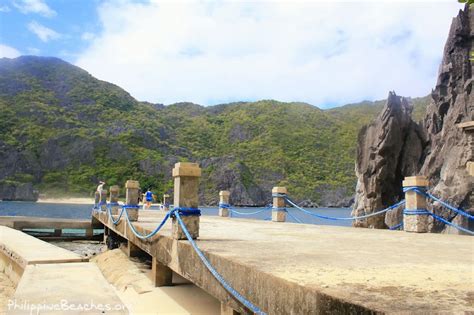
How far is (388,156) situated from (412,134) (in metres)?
4.91

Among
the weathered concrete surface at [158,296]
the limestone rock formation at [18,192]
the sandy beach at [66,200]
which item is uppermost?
the weathered concrete surface at [158,296]

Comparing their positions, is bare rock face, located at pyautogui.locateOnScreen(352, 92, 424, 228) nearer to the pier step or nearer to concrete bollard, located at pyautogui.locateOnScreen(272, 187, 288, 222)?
concrete bollard, located at pyautogui.locateOnScreen(272, 187, 288, 222)

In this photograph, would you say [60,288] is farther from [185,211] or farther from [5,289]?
[5,289]

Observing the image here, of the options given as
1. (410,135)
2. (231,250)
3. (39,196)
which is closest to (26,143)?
(39,196)

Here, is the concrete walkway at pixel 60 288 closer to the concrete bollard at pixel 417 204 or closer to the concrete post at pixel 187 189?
the concrete post at pixel 187 189

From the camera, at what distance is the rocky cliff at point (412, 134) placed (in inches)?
1720

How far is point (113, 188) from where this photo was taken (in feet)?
46.4

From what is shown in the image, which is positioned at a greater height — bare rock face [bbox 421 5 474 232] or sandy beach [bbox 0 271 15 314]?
bare rock face [bbox 421 5 474 232]

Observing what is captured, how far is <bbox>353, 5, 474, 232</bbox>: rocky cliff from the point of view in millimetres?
43697

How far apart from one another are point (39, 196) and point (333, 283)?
120962 mm

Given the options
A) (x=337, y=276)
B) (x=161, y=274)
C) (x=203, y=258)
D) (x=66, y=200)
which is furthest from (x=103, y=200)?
(x=66, y=200)

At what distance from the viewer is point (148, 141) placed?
135 m

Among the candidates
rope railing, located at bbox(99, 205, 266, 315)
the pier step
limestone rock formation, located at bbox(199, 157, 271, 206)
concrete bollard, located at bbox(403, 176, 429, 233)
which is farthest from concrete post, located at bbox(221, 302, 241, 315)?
limestone rock formation, located at bbox(199, 157, 271, 206)

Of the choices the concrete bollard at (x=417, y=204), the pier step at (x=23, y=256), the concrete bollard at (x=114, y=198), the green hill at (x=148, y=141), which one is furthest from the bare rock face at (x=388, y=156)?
the green hill at (x=148, y=141)
